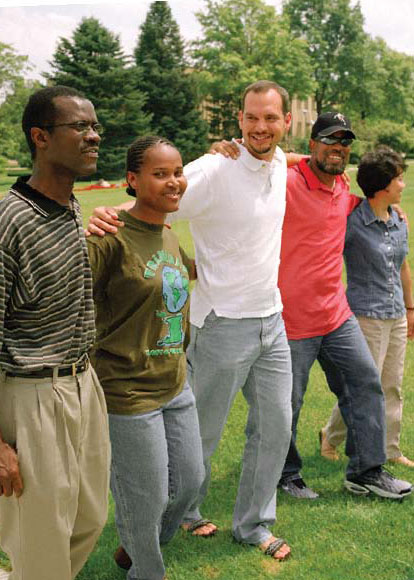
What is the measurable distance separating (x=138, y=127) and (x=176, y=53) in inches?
345

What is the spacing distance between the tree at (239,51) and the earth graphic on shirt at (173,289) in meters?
44.7

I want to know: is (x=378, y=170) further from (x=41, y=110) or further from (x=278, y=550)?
(x=41, y=110)

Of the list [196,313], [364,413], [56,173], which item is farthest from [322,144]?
[56,173]

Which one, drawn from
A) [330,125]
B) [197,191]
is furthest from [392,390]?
[197,191]

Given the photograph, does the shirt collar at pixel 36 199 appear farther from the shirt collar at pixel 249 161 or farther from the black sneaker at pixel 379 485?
the black sneaker at pixel 379 485

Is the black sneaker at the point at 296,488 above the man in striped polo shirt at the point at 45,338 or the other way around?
the other way around

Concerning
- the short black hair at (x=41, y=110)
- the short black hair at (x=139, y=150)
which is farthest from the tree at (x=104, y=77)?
the short black hair at (x=41, y=110)

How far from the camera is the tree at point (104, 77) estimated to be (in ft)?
135

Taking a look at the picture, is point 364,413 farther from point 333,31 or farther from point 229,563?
point 333,31

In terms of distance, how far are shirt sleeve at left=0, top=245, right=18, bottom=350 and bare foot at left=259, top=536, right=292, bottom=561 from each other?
73.1 inches

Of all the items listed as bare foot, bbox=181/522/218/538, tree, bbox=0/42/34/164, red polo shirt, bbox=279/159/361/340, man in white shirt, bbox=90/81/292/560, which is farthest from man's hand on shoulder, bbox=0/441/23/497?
tree, bbox=0/42/34/164

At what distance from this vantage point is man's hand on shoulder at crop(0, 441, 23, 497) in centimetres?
227

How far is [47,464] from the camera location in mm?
2367

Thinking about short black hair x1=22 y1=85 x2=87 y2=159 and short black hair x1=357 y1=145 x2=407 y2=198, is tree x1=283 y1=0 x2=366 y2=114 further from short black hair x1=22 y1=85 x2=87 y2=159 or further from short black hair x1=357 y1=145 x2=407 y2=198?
short black hair x1=22 y1=85 x2=87 y2=159
